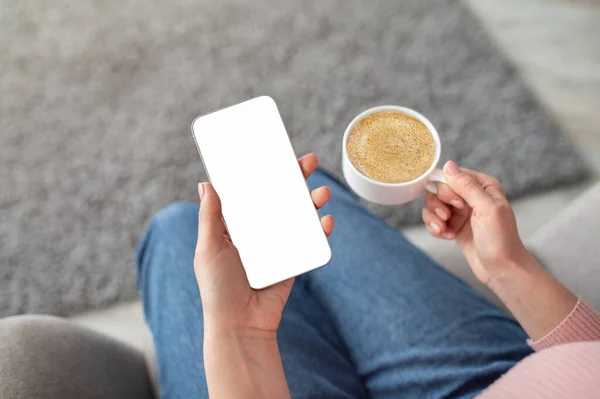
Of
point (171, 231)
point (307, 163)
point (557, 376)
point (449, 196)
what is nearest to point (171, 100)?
point (171, 231)

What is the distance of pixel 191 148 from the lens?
4.12 feet

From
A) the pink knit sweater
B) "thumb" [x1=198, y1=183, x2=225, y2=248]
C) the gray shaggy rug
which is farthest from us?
the gray shaggy rug

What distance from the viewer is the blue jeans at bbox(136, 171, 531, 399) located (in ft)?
2.27

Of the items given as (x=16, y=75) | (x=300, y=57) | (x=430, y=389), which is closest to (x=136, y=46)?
(x=16, y=75)

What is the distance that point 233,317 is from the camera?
0.60m

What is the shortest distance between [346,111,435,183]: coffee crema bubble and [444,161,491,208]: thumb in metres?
0.03

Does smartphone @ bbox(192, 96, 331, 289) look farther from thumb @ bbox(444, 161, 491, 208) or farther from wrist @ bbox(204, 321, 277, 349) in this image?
thumb @ bbox(444, 161, 491, 208)

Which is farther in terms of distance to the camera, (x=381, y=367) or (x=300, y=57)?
(x=300, y=57)

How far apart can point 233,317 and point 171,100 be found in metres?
0.86

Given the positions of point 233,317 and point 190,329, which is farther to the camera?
point 190,329

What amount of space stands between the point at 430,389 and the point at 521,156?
0.75 meters

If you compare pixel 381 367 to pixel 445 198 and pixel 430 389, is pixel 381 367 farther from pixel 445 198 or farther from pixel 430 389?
pixel 445 198

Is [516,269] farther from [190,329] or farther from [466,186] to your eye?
[190,329]

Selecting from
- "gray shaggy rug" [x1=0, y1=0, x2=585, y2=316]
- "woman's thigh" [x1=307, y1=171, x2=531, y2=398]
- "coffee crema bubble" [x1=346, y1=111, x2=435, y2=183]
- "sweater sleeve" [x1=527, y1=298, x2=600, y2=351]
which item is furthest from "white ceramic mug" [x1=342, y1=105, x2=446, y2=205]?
"gray shaggy rug" [x1=0, y1=0, x2=585, y2=316]
